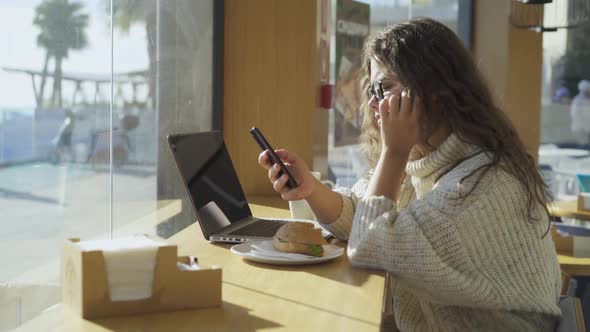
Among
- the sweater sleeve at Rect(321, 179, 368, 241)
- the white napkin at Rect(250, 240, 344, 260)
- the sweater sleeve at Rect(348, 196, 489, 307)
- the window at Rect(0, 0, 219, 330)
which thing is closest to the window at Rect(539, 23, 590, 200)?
the window at Rect(0, 0, 219, 330)

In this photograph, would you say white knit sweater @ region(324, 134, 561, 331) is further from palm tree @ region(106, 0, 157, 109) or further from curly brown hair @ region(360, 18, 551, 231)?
palm tree @ region(106, 0, 157, 109)

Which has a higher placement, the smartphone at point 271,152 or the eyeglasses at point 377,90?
the eyeglasses at point 377,90

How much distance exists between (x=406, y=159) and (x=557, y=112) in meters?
4.15

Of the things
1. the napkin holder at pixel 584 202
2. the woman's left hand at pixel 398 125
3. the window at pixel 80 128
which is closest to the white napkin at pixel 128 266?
the window at pixel 80 128

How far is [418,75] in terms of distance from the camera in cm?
154

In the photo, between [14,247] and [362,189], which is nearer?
[14,247]

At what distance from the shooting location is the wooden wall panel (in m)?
2.59

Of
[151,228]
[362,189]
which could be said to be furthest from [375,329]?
[151,228]

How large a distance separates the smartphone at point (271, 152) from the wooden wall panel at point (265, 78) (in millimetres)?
958

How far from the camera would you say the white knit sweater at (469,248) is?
1.35 metres

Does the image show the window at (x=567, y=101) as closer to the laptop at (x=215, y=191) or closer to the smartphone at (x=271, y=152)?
the laptop at (x=215, y=191)

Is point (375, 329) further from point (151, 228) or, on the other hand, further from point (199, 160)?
point (151, 228)

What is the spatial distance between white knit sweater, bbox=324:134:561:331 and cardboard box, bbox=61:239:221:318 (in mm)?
356

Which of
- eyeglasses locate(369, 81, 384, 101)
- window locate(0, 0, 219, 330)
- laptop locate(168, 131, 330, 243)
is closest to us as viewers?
window locate(0, 0, 219, 330)
